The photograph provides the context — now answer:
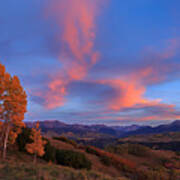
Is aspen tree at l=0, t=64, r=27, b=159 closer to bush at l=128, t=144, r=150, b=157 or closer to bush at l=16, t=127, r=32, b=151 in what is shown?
bush at l=16, t=127, r=32, b=151

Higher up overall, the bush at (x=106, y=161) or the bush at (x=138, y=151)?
the bush at (x=106, y=161)

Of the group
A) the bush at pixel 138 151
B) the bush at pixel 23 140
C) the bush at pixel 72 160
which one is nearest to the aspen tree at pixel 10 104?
the bush at pixel 23 140

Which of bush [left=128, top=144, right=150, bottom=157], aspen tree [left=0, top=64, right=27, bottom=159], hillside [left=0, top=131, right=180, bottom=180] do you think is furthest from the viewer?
bush [left=128, top=144, right=150, bottom=157]

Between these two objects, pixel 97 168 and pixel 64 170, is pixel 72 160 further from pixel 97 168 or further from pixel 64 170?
pixel 64 170

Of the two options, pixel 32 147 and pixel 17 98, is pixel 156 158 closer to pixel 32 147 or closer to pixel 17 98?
pixel 32 147

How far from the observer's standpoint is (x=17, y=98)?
20.5 meters

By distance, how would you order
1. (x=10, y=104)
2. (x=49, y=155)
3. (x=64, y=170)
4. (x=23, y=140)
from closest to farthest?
(x=64, y=170) < (x=10, y=104) < (x=49, y=155) < (x=23, y=140)

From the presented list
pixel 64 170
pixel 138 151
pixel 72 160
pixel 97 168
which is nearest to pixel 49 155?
pixel 72 160

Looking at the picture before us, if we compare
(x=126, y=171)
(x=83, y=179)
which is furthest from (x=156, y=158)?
(x=83, y=179)

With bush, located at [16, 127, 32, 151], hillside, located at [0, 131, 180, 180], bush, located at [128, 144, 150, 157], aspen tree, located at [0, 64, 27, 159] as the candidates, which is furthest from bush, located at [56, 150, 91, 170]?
bush, located at [128, 144, 150, 157]

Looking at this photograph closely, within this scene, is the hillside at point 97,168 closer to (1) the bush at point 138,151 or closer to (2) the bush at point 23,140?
(1) the bush at point 138,151

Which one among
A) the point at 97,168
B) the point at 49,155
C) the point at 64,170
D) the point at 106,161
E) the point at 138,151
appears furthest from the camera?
the point at 138,151

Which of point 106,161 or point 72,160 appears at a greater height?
point 72,160

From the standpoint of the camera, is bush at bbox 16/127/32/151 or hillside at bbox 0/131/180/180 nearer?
hillside at bbox 0/131/180/180
